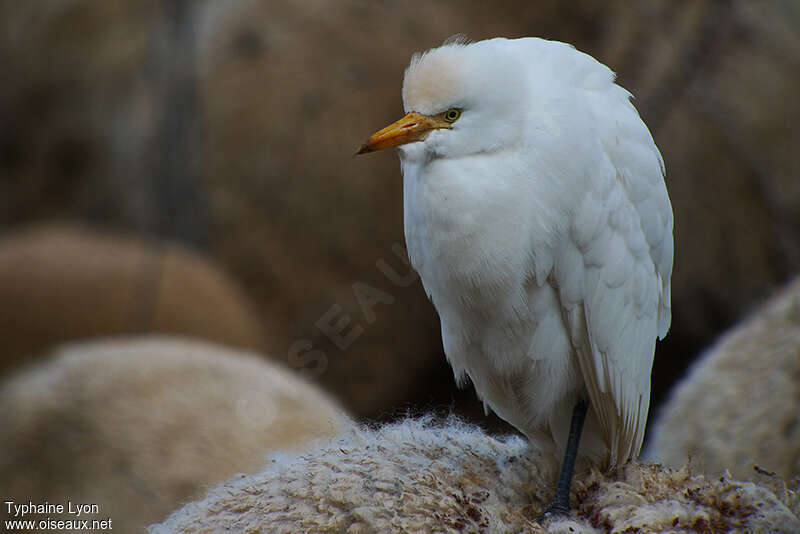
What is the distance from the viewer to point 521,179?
1.50 metres

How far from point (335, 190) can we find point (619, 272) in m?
3.02

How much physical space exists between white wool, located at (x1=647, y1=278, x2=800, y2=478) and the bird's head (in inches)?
37.7

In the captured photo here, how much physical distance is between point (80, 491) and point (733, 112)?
3.36m

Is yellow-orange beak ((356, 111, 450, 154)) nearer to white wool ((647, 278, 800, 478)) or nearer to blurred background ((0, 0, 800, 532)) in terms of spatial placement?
white wool ((647, 278, 800, 478))

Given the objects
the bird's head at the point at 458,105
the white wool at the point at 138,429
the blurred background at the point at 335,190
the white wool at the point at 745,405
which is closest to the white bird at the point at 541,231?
the bird's head at the point at 458,105

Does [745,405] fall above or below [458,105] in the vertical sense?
below

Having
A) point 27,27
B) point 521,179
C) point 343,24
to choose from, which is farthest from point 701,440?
point 27,27

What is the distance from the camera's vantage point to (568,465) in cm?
163

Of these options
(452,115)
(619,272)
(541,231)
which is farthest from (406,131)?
(619,272)

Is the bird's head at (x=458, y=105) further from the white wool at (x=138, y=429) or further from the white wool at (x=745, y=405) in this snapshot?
the white wool at (x=138, y=429)

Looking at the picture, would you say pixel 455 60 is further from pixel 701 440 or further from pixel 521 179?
pixel 701 440

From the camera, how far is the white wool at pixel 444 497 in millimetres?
1447

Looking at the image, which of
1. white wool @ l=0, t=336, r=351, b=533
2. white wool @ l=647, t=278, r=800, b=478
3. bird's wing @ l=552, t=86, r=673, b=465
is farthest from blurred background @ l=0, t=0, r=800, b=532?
bird's wing @ l=552, t=86, r=673, b=465

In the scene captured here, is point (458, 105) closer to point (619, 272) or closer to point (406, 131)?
point (406, 131)
